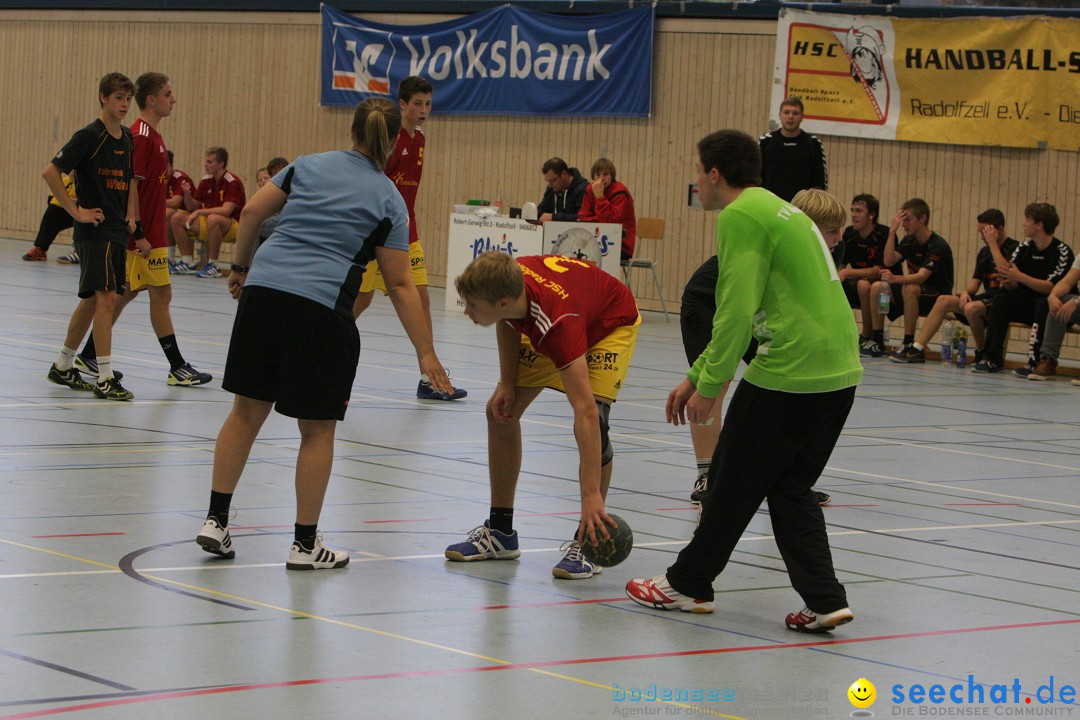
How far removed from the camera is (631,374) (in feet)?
41.7

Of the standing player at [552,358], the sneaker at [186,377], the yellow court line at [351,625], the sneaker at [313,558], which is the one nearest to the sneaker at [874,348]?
the sneaker at [186,377]

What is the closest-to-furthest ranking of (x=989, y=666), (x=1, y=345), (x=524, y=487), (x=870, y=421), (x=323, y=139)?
(x=989, y=666), (x=524, y=487), (x=870, y=421), (x=1, y=345), (x=323, y=139)

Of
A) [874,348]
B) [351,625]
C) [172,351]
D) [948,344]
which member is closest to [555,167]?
[874,348]

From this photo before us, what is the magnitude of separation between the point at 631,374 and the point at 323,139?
37.0ft

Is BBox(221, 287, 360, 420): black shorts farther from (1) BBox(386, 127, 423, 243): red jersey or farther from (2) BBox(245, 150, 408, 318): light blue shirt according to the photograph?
(1) BBox(386, 127, 423, 243): red jersey

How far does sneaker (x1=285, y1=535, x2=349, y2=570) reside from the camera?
215 inches

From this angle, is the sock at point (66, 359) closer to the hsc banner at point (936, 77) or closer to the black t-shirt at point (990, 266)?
the black t-shirt at point (990, 266)

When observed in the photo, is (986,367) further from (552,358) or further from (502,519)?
(552,358)

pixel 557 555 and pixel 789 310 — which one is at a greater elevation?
pixel 789 310

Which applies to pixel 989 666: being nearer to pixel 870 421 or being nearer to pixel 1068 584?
pixel 1068 584

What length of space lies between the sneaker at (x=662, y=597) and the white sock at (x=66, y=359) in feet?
19.4

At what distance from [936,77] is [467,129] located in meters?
6.75

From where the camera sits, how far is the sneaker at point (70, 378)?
1005cm

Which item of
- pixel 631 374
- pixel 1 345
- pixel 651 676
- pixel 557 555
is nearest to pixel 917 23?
pixel 631 374
